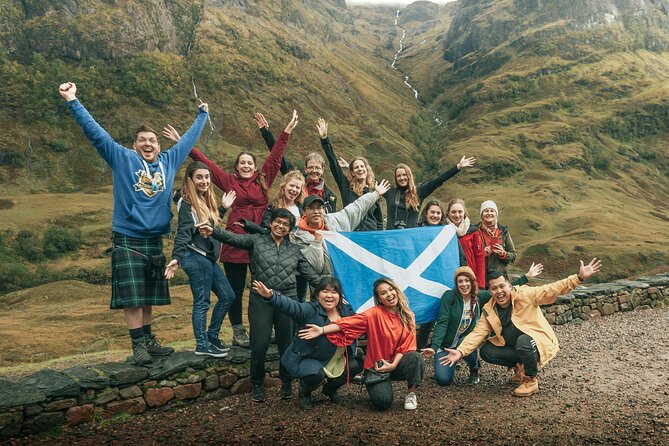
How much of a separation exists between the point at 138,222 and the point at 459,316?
5.05 meters

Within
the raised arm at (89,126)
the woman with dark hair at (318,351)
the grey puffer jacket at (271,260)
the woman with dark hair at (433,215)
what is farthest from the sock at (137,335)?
the woman with dark hair at (433,215)

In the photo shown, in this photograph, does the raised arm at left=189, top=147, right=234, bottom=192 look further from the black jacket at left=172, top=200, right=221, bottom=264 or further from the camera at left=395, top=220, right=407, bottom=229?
the camera at left=395, top=220, right=407, bottom=229

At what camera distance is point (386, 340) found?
23.6ft

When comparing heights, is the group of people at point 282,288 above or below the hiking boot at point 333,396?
above

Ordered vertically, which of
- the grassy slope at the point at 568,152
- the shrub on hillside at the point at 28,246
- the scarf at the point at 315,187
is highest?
the grassy slope at the point at 568,152

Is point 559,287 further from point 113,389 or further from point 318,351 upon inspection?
point 113,389

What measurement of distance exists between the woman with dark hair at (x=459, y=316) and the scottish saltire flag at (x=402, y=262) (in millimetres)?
420

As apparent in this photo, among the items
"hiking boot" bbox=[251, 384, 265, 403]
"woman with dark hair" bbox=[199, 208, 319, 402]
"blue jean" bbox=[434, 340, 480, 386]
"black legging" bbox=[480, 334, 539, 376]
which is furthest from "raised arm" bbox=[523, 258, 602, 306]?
"hiking boot" bbox=[251, 384, 265, 403]

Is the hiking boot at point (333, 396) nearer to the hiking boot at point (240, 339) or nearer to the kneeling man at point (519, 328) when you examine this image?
the hiking boot at point (240, 339)

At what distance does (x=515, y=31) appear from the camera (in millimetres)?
170250

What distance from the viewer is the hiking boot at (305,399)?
715 centimetres

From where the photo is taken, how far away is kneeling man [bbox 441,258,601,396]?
26.0 feet

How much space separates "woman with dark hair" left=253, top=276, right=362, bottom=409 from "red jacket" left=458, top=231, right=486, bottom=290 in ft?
11.2

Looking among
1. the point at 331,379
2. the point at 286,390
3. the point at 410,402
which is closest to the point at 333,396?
the point at 331,379
